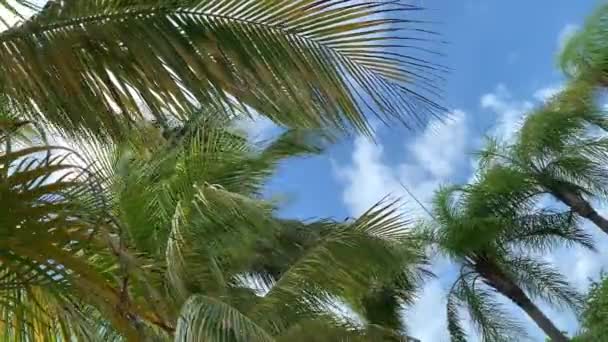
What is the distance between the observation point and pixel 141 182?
249 inches

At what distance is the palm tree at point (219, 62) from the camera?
7.46 feet

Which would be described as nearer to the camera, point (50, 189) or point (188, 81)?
point (50, 189)

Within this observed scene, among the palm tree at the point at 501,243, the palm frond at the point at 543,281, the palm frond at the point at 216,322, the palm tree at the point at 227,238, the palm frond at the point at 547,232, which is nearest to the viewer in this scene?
the palm frond at the point at 216,322

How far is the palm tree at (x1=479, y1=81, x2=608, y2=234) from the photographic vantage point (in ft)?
43.9

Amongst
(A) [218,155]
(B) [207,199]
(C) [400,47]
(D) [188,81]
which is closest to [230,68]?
(D) [188,81]

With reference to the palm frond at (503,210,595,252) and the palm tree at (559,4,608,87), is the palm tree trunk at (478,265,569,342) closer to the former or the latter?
the palm frond at (503,210,595,252)

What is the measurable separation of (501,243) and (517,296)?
928mm

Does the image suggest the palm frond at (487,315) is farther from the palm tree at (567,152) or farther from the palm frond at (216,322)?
the palm frond at (216,322)

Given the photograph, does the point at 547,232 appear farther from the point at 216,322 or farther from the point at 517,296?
Answer: the point at 216,322

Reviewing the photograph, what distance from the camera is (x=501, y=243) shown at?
547 inches

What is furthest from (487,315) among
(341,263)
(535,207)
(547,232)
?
(341,263)

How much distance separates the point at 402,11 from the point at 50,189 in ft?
3.43

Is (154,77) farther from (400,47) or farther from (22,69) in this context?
(400,47)

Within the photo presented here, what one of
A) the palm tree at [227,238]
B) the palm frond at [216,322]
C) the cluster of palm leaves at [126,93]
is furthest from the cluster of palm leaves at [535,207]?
the cluster of palm leaves at [126,93]
